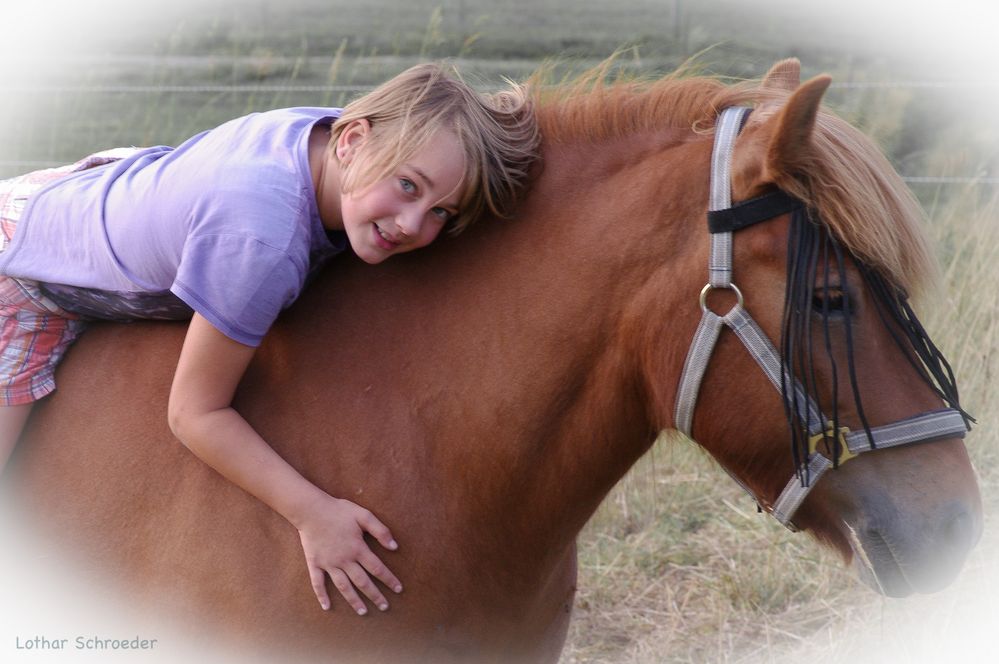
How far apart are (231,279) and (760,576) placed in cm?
294

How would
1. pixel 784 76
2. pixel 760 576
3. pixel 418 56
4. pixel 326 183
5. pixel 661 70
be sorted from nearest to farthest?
1. pixel 326 183
2. pixel 784 76
3. pixel 760 576
4. pixel 661 70
5. pixel 418 56

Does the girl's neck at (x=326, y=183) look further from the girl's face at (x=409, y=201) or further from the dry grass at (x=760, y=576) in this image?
the dry grass at (x=760, y=576)

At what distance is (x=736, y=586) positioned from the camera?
13.1 ft

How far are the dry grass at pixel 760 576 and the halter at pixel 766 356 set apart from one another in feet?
4.24

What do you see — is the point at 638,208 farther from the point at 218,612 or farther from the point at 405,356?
the point at 218,612

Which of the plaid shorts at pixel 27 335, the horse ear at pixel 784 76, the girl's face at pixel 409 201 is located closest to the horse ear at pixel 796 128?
the horse ear at pixel 784 76

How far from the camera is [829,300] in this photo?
1809 millimetres

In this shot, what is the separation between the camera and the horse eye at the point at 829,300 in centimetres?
180

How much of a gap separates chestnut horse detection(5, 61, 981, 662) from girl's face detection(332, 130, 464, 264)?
14cm

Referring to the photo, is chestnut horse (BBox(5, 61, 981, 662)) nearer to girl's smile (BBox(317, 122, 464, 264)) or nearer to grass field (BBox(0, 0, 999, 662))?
girl's smile (BBox(317, 122, 464, 264))

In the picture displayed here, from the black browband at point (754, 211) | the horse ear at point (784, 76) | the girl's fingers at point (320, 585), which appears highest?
the horse ear at point (784, 76)

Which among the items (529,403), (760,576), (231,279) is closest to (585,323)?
(529,403)

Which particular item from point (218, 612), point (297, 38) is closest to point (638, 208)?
point (218, 612)

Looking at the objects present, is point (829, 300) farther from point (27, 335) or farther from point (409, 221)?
point (27, 335)
